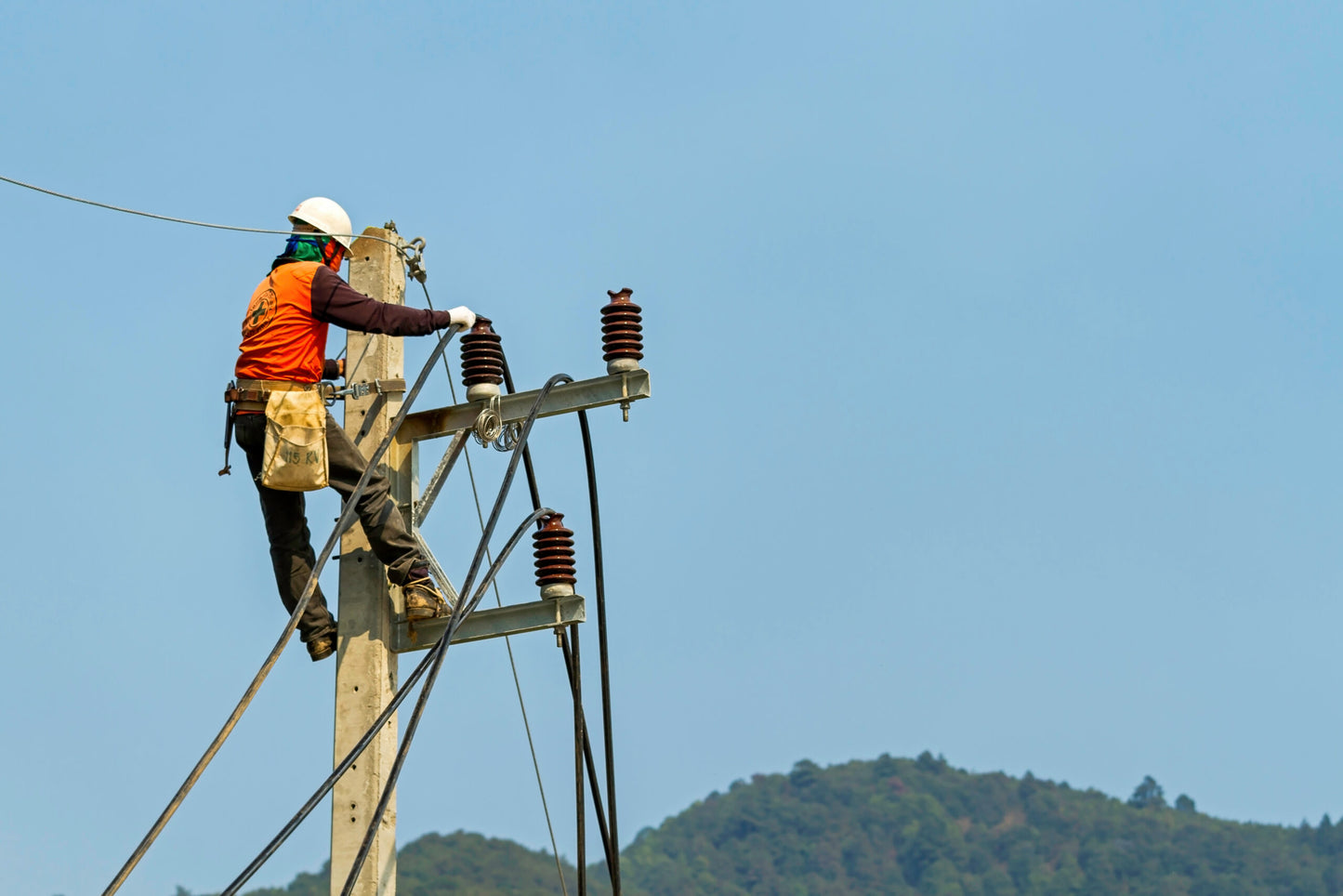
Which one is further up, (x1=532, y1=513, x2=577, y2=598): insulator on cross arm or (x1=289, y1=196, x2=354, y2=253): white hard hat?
(x1=289, y1=196, x2=354, y2=253): white hard hat

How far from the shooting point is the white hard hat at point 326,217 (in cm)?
828

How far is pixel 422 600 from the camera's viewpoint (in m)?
8.06

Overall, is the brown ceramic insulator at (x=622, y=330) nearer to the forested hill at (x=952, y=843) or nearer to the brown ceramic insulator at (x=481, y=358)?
the brown ceramic insulator at (x=481, y=358)

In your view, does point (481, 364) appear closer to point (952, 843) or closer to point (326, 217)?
point (326, 217)

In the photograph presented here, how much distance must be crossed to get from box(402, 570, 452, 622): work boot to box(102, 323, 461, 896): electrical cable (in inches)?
16.0

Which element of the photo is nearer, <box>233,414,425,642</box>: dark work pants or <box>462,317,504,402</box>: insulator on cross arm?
<box>233,414,425,642</box>: dark work pants

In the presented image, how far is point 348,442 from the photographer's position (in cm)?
804

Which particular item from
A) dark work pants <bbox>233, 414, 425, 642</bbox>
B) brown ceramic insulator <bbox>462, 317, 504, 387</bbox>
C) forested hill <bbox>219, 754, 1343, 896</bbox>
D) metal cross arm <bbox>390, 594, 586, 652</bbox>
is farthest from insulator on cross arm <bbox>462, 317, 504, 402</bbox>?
forested hill <bbox>219, 754, 1343, 896</bbox>

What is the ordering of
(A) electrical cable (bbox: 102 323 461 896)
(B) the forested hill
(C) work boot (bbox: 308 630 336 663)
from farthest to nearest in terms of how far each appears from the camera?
1. (B) the forested hill
2. (C) work boot (bbox: 308 630 336 663)
3. (A) electrical cable (bbox: 102 323 461 896)

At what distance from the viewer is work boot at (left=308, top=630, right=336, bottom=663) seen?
812 cm

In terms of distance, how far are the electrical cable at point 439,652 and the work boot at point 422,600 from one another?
13 centimetres

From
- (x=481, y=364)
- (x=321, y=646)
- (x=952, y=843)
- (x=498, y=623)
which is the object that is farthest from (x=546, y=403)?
(x=952, y=843)

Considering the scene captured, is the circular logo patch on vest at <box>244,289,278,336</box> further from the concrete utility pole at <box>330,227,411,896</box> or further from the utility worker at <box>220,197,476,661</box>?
the concrete utility pole at <box>330,227,411,896</box>

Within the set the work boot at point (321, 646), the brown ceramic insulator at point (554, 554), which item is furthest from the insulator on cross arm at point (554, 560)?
the work boot at point (321, 646)
